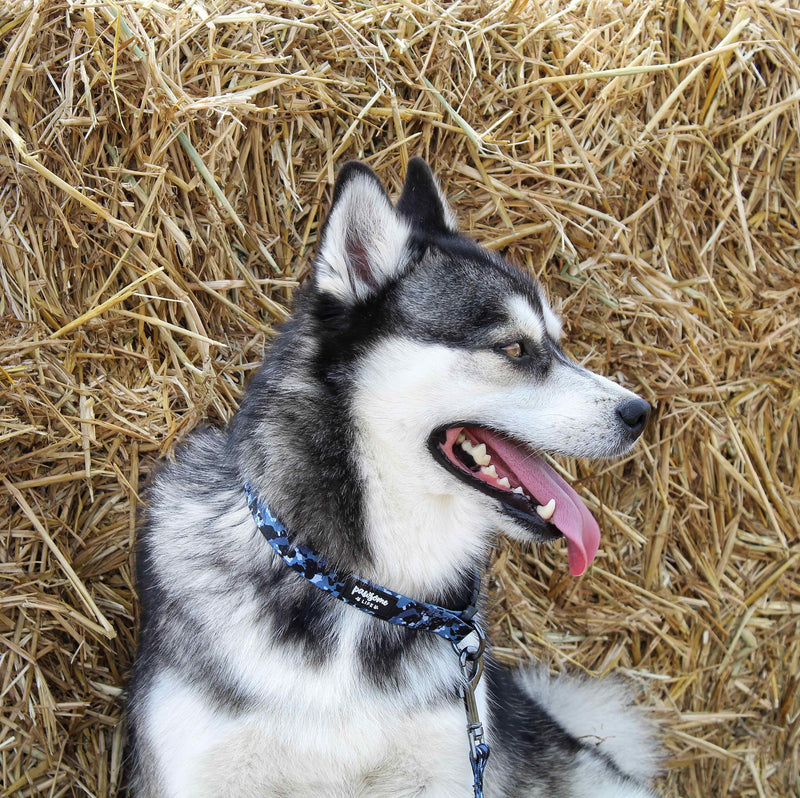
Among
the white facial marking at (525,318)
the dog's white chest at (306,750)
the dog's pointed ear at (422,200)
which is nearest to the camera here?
the dog's white chest at (306,750)

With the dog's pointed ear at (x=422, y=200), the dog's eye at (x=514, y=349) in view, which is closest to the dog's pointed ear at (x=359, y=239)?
the dog's pointed ear at (x=422, y=200)

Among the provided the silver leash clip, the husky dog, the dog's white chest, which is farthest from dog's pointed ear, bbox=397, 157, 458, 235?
the dog's white chest

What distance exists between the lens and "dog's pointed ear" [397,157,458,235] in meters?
2.57

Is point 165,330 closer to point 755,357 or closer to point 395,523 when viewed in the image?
point 395,523

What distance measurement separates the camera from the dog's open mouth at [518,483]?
224cm

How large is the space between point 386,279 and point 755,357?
201cm

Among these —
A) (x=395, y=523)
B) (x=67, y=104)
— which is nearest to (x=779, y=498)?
(x=395, y=523)

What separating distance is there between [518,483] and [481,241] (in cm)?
128

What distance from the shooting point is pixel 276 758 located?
2139mm

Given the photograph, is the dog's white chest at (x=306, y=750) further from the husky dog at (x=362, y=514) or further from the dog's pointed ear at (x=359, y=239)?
the dog's pointed ear at (x=359, y=239)

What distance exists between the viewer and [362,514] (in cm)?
221

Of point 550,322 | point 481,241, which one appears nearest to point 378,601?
point 550,322

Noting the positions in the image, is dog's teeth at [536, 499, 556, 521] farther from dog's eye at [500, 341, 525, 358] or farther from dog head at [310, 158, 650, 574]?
dog's eye at [500, 341, 525, 358]

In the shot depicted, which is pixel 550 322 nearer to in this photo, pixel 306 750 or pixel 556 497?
pixel 556 497
